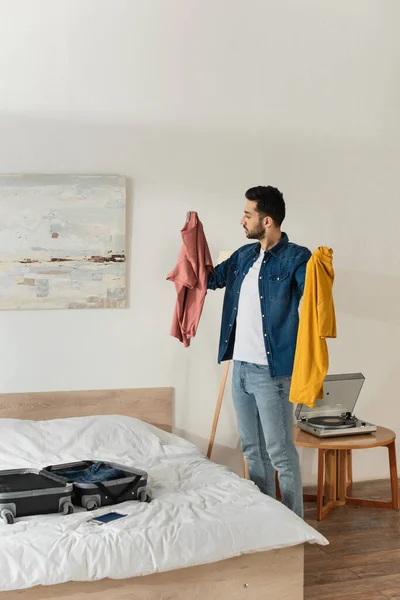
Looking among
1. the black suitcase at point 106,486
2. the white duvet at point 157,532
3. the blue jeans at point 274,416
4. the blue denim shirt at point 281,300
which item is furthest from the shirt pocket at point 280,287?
the black suitcase at point 106,486

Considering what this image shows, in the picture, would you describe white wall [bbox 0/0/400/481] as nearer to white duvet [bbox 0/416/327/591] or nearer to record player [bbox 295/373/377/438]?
record player [bbox 295/373/377/438]

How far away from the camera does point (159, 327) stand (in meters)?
3.84

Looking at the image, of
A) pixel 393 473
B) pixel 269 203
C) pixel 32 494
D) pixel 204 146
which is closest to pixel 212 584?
pixel 32 494

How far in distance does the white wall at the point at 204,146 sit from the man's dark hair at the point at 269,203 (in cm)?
97

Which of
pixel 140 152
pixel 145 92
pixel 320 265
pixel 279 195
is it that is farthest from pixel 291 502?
pixel 145 92

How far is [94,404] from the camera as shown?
371 centimetres

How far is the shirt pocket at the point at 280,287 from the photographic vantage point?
2861 mm

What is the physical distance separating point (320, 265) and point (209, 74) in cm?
164

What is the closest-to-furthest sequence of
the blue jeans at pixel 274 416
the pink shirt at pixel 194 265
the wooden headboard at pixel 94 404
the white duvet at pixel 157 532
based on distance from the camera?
the white duvet at pixel 157 532
the blue jeans at pixel 274 416
the pink shirt at pixel 194 265
the wooden headboard at pixel 94 404

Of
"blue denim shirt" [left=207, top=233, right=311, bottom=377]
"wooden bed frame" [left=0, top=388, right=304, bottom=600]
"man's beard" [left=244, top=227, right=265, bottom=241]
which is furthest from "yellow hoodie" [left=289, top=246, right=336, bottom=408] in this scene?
"wooden bed frame" [left=0, top=388, right=304, bottom=600]

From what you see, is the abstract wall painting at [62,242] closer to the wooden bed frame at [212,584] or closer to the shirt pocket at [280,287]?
the shirt pocket at [280,287]

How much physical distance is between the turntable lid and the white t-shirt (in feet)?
3.39

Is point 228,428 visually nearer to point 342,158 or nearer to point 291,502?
point 291,502

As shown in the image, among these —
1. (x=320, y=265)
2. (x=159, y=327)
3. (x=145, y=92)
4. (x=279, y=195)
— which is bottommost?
(x=159, y=327)
